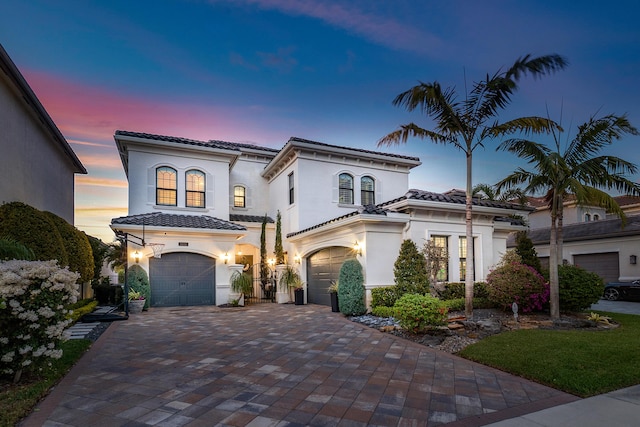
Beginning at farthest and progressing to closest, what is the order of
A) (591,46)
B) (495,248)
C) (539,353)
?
(495,248), (591,46), (539,353)

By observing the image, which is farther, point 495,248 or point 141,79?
point 495,248

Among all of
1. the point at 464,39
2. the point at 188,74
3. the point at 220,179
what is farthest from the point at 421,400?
the point at 220,179

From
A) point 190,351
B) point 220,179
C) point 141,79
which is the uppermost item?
point 141,79

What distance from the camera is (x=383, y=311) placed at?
11688 mm

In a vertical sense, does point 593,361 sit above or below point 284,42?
below

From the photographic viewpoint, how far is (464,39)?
12.1 metres

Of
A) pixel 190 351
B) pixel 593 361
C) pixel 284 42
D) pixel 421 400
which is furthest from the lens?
pixel 284 42

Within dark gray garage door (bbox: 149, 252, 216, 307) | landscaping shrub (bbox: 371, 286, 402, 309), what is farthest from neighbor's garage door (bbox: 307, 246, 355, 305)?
dark gray garage door (bbox: 149, 252, 216, 307)

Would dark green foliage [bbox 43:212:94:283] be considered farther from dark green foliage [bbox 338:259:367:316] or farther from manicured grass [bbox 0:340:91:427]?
dark green foliage [bbox 338:259:367:316]

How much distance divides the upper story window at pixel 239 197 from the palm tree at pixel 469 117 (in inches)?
472

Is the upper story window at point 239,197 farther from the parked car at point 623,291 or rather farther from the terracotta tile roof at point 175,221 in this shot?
the parked car at point 623,291

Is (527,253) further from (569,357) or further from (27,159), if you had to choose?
(27,159)

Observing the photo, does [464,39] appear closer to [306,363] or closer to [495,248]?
[495,248]

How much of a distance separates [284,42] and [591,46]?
9964 millimetres
